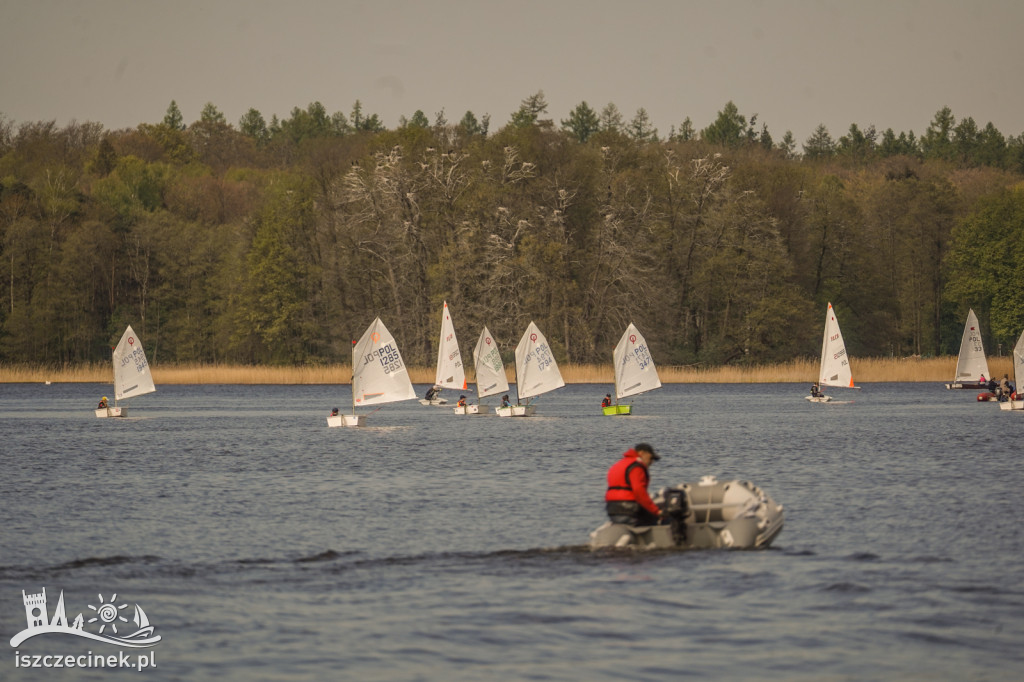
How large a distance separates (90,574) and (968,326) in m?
68.8

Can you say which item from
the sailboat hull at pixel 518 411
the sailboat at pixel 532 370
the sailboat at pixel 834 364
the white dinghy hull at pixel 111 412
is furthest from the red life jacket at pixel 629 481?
the sailboat at pixel 834 364

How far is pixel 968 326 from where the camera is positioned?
82500mm

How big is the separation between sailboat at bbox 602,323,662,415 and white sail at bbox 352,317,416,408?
1150 cm

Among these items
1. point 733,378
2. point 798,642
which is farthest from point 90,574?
point 733,378

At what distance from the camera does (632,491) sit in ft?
79.0

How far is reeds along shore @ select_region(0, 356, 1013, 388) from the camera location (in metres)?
95.8

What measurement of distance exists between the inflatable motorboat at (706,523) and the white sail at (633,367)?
39558 millimetres

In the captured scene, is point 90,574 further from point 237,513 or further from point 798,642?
point 798,642

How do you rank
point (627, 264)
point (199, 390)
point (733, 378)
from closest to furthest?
point (733, 378), point (627, 264), point (199, 390)

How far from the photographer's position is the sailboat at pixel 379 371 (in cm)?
5944

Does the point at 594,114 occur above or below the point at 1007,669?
above

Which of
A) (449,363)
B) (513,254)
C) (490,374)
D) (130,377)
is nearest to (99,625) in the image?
(130,377)

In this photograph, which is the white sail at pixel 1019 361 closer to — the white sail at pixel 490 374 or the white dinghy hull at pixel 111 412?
the white sail at pixel 490 374

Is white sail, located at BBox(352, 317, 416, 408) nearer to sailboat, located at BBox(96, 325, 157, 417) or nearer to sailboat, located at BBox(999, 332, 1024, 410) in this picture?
sailboat, located at BBox(96, 325, 157, 417)
